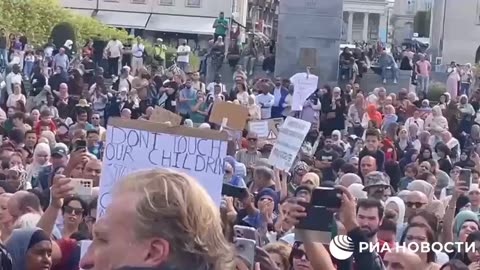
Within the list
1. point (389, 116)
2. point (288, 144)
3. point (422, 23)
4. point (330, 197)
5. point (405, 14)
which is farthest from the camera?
point (405, 14)

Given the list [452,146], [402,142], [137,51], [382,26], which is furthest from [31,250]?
[382,26]

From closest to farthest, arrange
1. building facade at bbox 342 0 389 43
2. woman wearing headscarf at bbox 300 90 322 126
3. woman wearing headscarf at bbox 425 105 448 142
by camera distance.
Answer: woman wearing headscarf at bbox 425 105 448 142
woman wearing headscarf at bbox 300 90 322 126
building facade at bbox 342 0 389 43

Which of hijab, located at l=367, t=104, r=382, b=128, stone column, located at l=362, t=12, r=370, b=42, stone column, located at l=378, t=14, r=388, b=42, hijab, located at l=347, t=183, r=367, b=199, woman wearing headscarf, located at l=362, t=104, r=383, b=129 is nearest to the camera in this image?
hijab, located at l=347, t=183, r=367, b=199

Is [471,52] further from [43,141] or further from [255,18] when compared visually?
[43,141]

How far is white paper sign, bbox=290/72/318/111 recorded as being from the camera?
19781 mm

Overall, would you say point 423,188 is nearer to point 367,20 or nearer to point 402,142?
point 402,142

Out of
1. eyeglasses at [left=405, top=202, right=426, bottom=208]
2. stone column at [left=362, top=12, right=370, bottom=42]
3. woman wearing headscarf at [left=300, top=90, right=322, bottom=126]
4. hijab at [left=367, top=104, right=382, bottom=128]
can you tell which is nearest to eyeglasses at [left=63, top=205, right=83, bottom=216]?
eyeglasses at [left=405, top=202, right=426, bottom=208]

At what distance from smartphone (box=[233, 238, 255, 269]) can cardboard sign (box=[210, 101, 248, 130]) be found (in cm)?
776

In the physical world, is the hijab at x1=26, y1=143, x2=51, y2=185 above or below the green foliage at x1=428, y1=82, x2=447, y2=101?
above

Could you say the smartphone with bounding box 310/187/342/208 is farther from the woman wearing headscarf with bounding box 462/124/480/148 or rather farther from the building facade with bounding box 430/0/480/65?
the building facade with bounding box 430/0/480/65

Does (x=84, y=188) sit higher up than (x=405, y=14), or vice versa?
(x=84, y=188)

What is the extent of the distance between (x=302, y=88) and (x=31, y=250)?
46.9ft

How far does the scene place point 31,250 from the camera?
19.7ft

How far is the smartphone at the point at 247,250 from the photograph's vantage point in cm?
579
